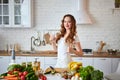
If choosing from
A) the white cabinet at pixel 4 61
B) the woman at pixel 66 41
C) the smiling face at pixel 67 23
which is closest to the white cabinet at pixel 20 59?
the white cabinet at pixel 4 61

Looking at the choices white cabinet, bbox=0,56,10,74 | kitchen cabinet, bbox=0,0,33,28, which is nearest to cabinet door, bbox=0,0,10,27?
kitchen cabinet, bbox=0,0,33,28

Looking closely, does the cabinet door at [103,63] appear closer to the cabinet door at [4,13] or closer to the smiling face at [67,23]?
the smiling face at [67,23]

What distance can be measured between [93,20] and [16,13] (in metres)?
1.82

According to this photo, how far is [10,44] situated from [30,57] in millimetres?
900

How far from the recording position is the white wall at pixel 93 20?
18.2 feet

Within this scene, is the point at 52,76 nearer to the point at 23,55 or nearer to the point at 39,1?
the point at 23,55

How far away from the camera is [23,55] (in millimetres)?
5027

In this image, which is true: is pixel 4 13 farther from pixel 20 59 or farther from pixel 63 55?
pixel 63 55

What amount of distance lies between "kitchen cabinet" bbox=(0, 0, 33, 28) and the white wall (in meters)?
0.36

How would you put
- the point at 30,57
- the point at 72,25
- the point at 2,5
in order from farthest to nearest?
1. the point at 2,5
2. the point at 30,57
3. the point at 72,25

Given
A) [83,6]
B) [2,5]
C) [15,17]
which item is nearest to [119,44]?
Answer: [83,6]

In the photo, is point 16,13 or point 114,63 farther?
point 16,13

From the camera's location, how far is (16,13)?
210 inches

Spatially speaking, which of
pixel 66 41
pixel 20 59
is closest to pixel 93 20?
pixel 20 59
